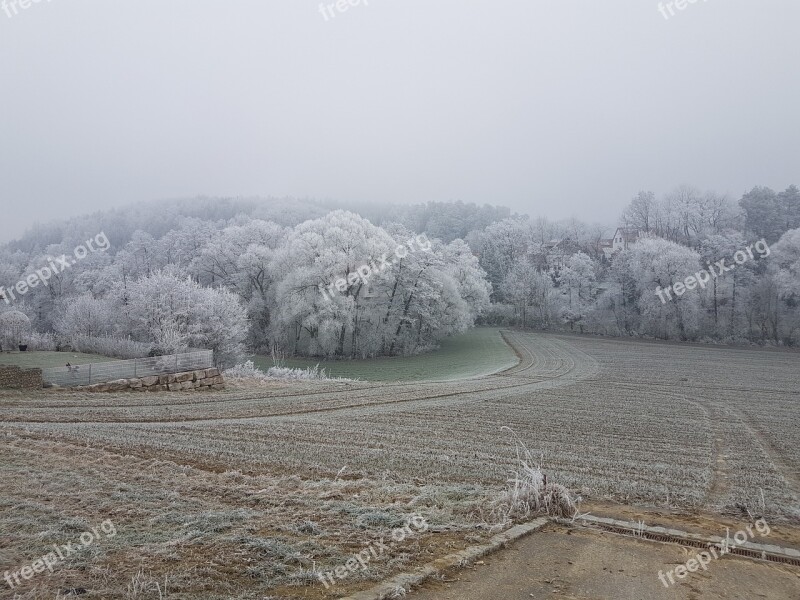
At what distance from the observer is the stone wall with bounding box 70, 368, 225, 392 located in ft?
74.7

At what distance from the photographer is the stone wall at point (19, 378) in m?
20.9

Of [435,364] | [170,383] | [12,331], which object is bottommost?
[435,364]

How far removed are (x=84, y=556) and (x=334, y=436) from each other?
8.75 metres

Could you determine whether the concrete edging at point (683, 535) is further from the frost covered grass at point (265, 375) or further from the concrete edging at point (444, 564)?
the frost covered grass at point (265, 375)

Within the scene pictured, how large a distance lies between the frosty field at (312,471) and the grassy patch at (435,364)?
16.6 metres

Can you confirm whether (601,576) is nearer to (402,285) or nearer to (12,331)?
(12,331)

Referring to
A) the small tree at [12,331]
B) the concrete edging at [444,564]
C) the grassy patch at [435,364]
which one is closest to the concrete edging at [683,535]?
the concrete edging at [444,564]

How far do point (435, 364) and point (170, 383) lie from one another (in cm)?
2849

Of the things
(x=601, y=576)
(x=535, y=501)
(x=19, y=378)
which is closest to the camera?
(x=601, y=576)

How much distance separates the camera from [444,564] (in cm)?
630

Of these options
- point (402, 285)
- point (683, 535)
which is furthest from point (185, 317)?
point (683, 535)

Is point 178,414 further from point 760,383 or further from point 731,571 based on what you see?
point 760,383

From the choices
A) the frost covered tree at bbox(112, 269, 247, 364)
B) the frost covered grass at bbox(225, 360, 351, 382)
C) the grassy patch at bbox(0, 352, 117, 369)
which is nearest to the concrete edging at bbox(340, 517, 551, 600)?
the frost covered grass at bbox(225, 360, 351, 382)

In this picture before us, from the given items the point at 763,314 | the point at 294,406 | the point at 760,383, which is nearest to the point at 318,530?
the point at 294,406
